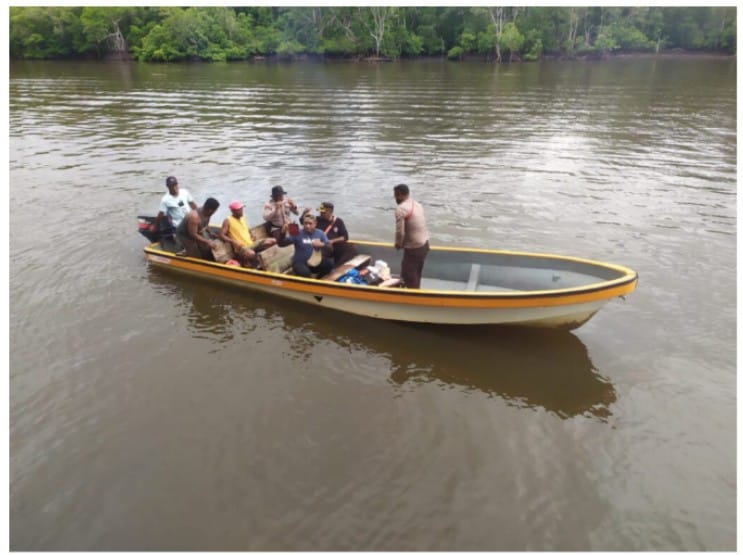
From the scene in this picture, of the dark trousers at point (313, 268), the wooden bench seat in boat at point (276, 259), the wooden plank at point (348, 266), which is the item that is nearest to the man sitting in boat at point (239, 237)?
the wooden bench seat in boat at point (276, 259)

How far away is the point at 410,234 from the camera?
787cm

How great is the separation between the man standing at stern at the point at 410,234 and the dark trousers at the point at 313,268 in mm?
1472

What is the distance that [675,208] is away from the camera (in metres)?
13.0

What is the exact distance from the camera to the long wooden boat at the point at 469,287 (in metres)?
7.11

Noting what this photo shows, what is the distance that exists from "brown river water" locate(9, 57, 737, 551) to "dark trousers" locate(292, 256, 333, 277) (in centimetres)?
58

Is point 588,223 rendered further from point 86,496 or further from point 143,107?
point 143,107

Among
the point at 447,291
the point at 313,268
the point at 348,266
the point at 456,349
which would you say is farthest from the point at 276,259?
the point at 456,349

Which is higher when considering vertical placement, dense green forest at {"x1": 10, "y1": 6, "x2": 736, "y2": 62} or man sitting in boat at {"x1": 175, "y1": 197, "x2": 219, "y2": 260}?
dense green forest at {"x1": 10, "y1": 6, "x2": 736, "y2": 62}

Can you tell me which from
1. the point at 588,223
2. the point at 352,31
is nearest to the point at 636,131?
the point at 588,223

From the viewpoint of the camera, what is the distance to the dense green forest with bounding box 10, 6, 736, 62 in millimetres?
56906

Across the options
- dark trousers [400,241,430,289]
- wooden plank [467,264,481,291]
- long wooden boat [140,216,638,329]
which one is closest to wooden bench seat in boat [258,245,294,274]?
long wooden boat [140,216,638,329]

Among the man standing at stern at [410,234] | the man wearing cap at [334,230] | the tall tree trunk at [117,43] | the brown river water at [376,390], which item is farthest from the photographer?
the tall tree trunk at [117,43]

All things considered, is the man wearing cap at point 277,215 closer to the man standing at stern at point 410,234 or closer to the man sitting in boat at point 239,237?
the man sitting in boat at point 239,237

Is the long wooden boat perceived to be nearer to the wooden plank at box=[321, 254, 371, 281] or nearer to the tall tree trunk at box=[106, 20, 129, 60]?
the wooden plank at box=[321, 254, 371, 281]
